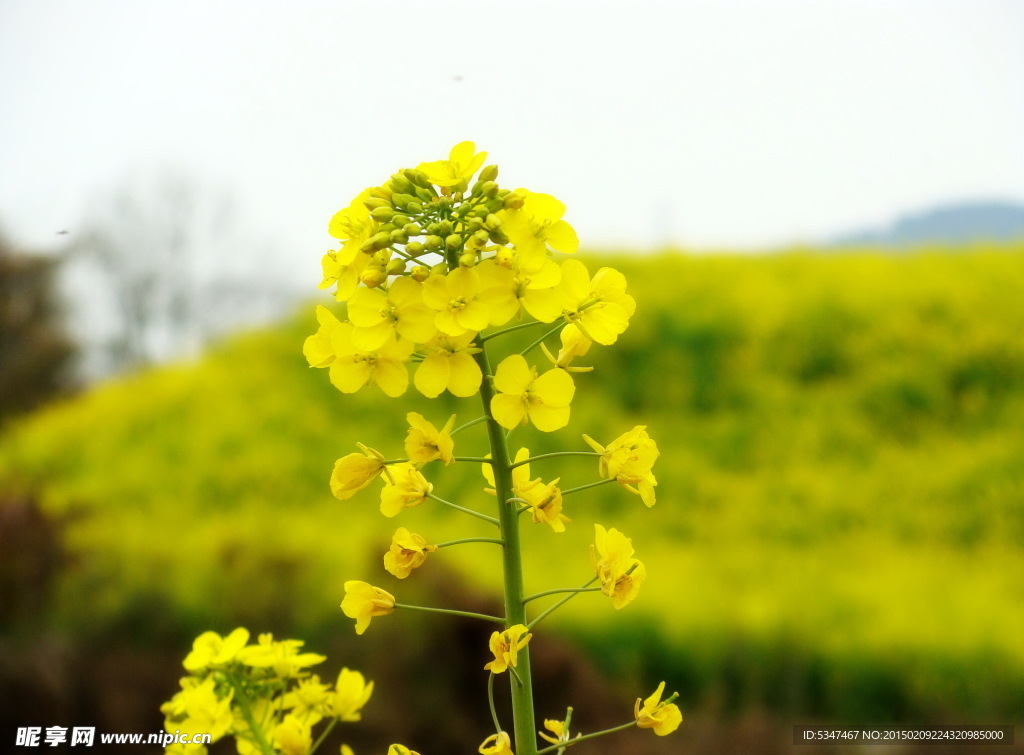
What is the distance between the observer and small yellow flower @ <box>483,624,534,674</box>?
648mm

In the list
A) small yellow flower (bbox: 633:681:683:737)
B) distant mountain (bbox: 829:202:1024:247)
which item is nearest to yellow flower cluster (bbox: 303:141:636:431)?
small yellow flower (bbox: 633:681:683:737)

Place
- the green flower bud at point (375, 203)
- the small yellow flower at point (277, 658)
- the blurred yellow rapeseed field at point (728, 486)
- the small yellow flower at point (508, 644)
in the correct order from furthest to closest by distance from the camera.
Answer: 1. the blurred yellow rapeseed field at point (728, 486)
2. the small yellow flower at point (277, 658)
3. the green flower bud at point (375, 203)
4. the small yellow flower at point (508, 644)

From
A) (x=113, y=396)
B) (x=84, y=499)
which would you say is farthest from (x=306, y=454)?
(x=113, y=396)

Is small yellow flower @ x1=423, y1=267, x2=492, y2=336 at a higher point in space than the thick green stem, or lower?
higher

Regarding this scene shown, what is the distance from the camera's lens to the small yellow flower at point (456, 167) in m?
0.74

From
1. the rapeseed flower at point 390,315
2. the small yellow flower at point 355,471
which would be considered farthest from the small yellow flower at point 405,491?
the rapeseed flower at point 390,315

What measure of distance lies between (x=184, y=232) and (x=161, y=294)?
61 centimetres

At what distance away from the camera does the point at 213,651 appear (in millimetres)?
884

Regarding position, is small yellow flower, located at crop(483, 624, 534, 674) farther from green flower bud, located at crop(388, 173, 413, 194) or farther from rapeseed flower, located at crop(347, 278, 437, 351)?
green flower bud, located at crop(388, 173, 413, 194)

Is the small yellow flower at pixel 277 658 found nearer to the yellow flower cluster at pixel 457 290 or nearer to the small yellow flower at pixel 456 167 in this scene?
the yellow flower cluster at pixel 457 290

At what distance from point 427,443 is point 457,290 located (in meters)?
0.13

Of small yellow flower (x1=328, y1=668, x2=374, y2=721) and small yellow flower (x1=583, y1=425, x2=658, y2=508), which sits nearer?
small yellow flower (x1=583, y1=425, x2=658, y2=508)

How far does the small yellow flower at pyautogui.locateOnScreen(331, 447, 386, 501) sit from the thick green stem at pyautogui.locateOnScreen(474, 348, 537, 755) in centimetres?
11

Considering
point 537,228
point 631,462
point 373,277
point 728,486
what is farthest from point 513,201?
point 728,486
